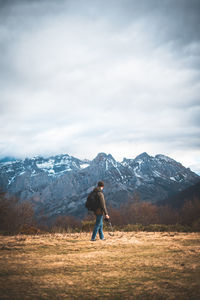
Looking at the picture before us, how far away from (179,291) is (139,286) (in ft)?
2.21

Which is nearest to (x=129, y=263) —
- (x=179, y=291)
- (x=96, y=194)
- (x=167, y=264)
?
(x=167, y=264)

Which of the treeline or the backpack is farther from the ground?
the backpack

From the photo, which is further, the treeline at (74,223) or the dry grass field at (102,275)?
the treeline at (74,223)

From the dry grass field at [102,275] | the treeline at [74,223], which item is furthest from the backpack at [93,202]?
the treeline at [74,223]

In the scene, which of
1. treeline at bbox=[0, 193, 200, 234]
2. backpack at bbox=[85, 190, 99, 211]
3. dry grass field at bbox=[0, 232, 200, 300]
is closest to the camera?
dry grass field at bbox=[0, 232, 200, 300]

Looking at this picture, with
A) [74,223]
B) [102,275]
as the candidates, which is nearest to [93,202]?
[102,275]

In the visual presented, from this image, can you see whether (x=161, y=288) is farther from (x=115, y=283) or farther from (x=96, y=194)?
A: (x=96, y=194)

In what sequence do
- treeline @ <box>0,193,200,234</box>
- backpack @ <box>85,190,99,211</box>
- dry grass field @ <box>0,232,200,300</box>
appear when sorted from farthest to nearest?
treeline @ <box>0,193,200,234</box>
backpack @ <box>85,190,99,211</box>
dry grass field @ <box>0,232,200,300</box>

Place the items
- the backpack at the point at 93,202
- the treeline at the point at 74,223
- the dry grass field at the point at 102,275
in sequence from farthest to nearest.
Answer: the treeline at the point at 74,223 → the backpack at the point at 93,202 → the dry grass field at the point at 102,275

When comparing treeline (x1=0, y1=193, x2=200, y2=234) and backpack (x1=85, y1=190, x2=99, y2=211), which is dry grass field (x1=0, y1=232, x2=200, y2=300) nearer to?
backpack (x1=85, y1=190, x2=99, y2=211)

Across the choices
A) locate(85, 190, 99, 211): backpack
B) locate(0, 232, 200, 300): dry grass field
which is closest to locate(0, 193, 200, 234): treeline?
locate(85, 190, 99, 211): backpack

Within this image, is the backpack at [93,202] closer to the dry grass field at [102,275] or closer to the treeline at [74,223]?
the dry grass field at [102,275]

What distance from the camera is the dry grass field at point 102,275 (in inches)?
146

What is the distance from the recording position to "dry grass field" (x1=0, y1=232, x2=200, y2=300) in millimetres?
3702
